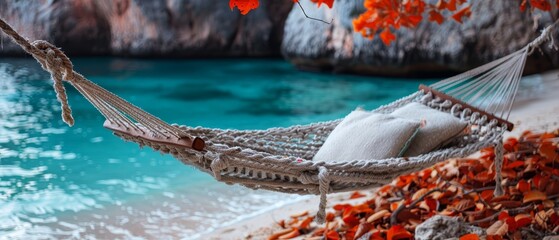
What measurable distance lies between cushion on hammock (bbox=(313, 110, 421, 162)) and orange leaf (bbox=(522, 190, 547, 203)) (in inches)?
13.2

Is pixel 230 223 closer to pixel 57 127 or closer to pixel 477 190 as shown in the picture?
pixel 477 190

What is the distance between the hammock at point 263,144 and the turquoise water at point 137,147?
0.68m

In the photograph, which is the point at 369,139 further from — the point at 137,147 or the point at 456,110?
the point at 137,147

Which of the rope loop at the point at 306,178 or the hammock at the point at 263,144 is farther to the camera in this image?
the rope loop at the point at 306,178

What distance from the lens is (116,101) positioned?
115cm

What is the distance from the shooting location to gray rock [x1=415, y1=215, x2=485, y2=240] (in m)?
1.38

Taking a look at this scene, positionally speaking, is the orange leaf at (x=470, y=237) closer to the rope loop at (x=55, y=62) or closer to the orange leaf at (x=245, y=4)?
the orange leaf at (x=245, y=4)

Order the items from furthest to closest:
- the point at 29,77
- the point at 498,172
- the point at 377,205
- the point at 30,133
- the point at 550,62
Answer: the point at 29,77, the point at 550,62, the point at 30,133, the point at 377,205, the point at 498,172

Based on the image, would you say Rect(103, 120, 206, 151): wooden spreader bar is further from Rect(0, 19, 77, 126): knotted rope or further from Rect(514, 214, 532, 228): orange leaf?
Rect(514, 214, 532, 228): orange leaf

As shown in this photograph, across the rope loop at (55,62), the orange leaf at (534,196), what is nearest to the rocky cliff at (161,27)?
the orange leaf at (534,196)

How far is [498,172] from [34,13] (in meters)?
7.81

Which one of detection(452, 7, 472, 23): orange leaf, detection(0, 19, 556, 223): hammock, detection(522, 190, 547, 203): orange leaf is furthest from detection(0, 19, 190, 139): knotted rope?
detection(452, 7, 472, 23): orange leaf

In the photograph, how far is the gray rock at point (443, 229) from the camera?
1376mm

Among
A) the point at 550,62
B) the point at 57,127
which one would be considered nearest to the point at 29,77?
the point at 57,127
